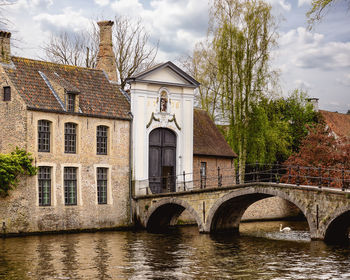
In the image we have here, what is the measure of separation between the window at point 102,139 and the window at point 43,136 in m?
2.17

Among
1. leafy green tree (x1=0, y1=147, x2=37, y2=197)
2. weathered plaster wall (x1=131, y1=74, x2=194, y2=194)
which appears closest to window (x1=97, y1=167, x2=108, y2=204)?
weathered plaster wall (x1=131, y1=74, x2=194, y2=194)

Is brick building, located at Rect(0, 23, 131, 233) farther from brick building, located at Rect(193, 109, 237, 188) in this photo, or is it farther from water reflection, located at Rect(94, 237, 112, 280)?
brick building, located at Rect(193, 109, 237, 188)

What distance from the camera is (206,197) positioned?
21.1 m

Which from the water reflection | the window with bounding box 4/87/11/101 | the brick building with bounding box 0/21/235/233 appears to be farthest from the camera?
the window with bounding box 4/87/11/101

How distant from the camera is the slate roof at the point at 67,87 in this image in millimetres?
21062

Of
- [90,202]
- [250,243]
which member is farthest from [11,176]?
[250,243]

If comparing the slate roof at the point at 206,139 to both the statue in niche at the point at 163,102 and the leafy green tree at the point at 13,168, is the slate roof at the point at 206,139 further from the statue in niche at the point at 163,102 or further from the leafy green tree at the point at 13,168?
the leafy green tree at the point at 13,168

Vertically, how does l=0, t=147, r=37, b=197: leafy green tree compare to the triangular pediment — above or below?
below

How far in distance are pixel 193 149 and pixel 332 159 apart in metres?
6.45

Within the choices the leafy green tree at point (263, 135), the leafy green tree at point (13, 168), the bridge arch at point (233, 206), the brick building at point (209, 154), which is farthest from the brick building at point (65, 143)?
the leafy green tree at point (263, 135)

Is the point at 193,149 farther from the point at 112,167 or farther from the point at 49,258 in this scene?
the point at 49,258

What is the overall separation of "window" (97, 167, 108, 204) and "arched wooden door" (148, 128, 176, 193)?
206 cm

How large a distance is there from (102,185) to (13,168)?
4.14m

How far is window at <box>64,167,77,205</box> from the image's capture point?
71.2 feet
